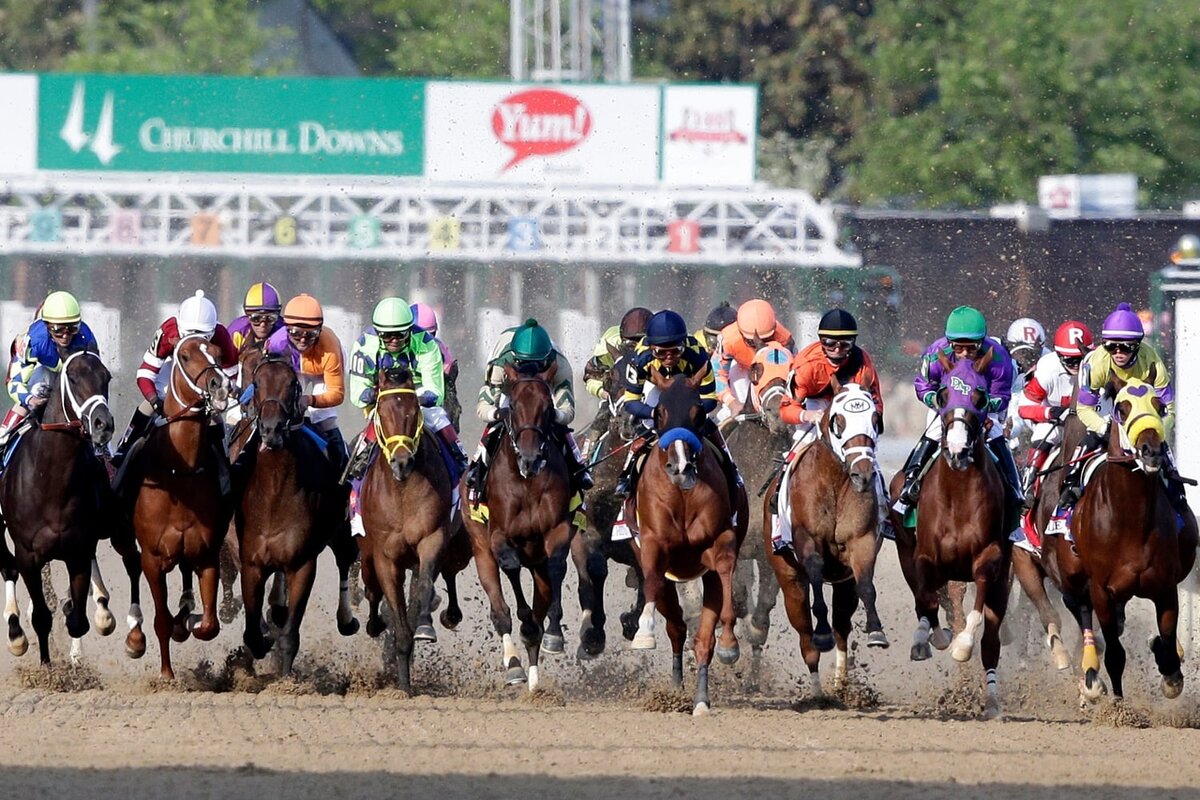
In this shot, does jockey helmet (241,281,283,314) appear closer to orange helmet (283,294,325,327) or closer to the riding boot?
orange helmet (283,294,325,327)

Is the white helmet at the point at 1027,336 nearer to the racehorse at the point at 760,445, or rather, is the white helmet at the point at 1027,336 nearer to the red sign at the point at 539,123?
the racehorse at the point at 760,445

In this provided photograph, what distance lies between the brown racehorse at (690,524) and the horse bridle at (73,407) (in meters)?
2.81

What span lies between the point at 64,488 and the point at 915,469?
175 inches

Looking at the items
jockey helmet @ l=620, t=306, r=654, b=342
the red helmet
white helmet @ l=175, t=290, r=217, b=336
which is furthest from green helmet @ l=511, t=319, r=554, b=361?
the red helmet

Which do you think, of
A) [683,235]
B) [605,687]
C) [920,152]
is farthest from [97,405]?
[920,152]

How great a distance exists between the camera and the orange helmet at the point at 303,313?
12.8m

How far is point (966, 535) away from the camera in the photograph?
39.1ft

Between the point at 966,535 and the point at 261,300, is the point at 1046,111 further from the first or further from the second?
the point at 966,535

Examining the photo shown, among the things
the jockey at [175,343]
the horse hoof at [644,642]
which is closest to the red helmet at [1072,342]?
the horse hoof at [644,642]

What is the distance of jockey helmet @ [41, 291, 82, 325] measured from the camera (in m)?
12.3

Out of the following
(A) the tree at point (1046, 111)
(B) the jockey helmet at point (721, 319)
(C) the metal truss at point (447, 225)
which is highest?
(A) the tree at point (1046, 111)

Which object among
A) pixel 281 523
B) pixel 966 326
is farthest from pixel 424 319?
pixel 966 326

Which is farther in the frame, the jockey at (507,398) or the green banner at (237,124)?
the green banner at (237,124)

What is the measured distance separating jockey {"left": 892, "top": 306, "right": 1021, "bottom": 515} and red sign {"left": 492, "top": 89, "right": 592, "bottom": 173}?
20857 millimetres
